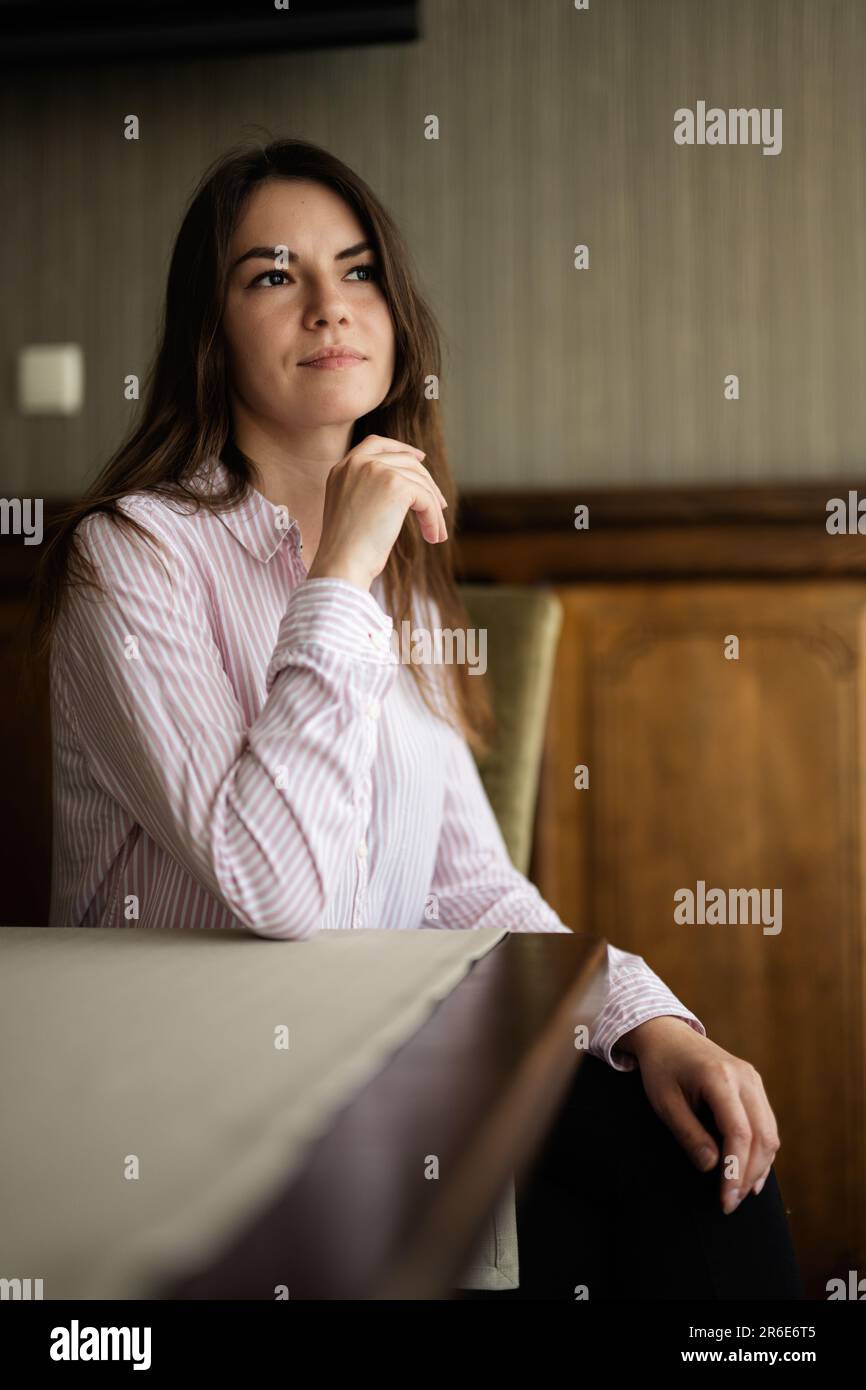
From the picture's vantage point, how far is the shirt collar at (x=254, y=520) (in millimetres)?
978

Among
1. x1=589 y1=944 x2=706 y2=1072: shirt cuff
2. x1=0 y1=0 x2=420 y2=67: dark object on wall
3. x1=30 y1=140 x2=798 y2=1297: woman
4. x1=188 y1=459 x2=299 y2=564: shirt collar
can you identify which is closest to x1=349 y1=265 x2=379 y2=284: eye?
x1=30 y1=140 x2=798 y2=1297: woman

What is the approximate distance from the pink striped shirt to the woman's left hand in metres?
0.04

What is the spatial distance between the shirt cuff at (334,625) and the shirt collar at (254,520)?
20 centimetres

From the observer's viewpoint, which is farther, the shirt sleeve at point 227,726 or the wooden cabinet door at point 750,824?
the wooden cabinet door at point 750,824

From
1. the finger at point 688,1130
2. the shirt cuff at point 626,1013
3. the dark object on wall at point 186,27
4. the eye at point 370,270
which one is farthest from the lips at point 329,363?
the dark object on wall at point 186,27

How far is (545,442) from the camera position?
182 cm

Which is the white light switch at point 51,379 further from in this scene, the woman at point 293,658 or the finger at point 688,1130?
the finger at point 688,1130

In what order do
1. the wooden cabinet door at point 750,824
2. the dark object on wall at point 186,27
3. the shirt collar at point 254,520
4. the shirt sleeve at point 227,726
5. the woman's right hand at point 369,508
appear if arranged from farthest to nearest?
1. the dark object on wall at point 186,27
2. the wooden cabinet door at point 750,824
3. the shirt collar at point 254,520
4. the woman's right hand at point 369,508
5. the shirt sleeve at point 227,726

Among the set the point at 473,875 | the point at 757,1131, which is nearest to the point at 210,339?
the point at 473,875
